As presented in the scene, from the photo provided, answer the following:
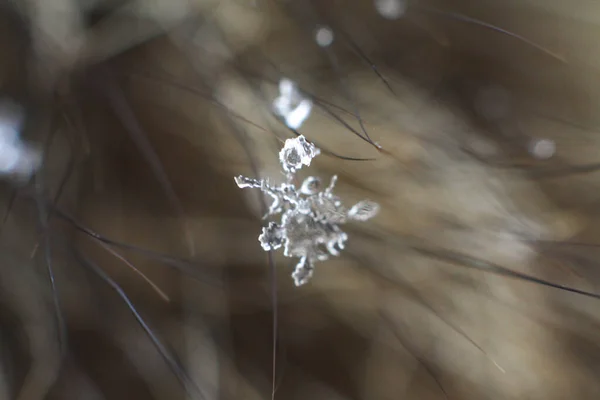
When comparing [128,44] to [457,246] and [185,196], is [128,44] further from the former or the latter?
[457,246]

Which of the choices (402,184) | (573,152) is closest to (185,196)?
(402,184)

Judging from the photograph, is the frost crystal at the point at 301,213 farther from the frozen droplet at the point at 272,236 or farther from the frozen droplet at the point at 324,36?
the frozen droplet at the point at 324,36

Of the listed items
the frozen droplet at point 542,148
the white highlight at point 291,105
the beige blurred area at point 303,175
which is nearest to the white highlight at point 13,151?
the beige blurred area at point 303,175

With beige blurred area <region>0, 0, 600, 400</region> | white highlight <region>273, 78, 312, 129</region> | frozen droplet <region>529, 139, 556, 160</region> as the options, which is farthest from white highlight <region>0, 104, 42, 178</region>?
frozen droplet <region>529, 139, 556, 160</region>

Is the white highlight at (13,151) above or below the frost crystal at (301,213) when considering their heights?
above

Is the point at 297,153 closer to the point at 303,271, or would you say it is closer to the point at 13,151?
the point at 303,271

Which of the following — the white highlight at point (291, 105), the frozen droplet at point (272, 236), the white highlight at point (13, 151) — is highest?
the white highlight at point (291, 105)
